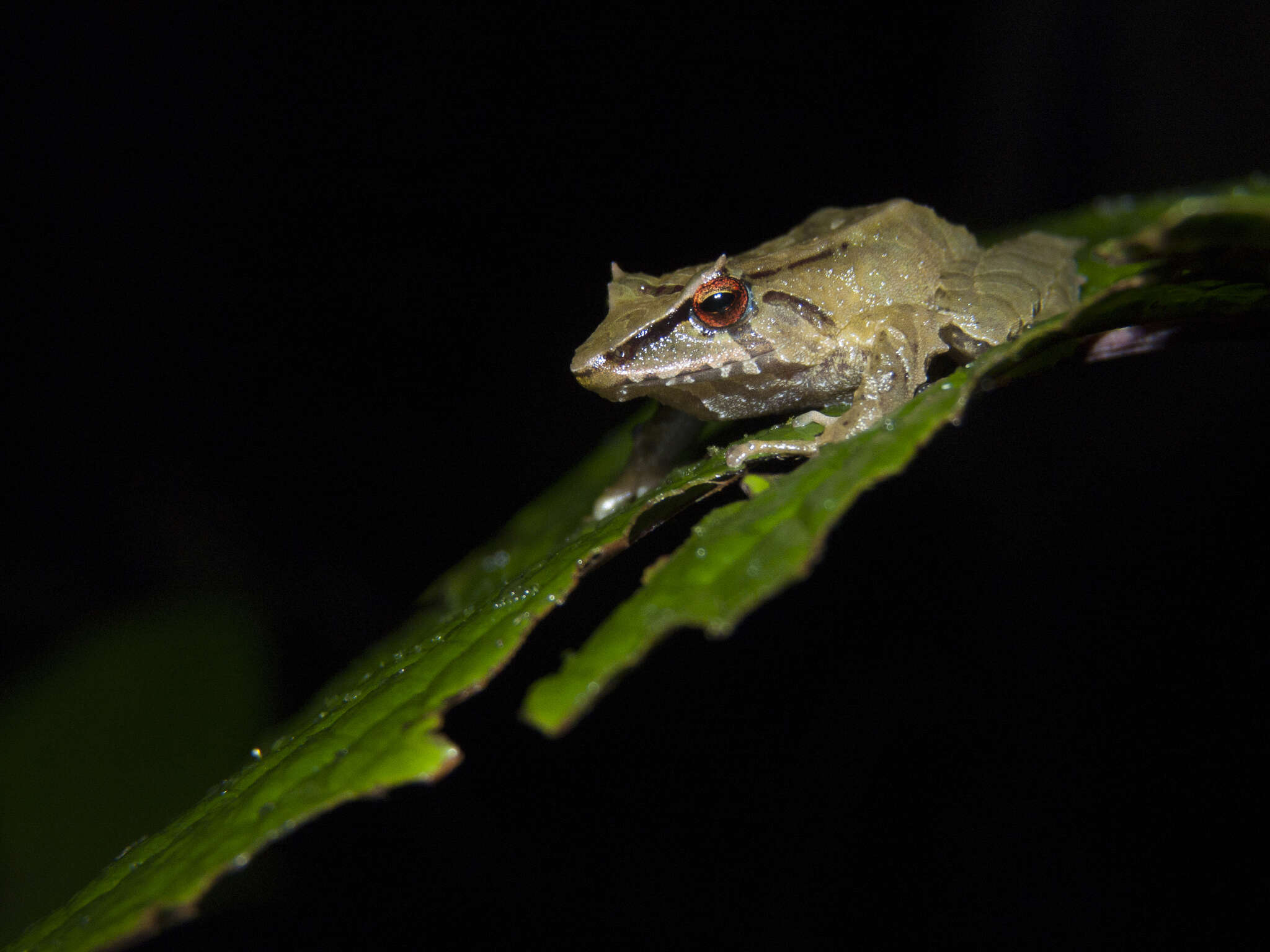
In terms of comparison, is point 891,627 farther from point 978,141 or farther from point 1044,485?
point 978,141

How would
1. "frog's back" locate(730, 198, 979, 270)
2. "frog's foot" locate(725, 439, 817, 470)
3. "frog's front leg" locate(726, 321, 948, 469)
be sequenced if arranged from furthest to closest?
1. "frog's back" locate(730, 198, 979, 270)
2. "frog's front leg" locate(726, 321, 948, 469)
3. "frog's foot" locate(725, 439, 817, 470)

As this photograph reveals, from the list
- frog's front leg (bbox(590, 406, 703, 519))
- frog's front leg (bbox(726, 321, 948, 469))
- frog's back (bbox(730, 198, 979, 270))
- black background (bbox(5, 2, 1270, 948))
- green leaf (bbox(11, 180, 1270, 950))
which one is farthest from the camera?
black background (bbox(5, 2, 1270, 948))

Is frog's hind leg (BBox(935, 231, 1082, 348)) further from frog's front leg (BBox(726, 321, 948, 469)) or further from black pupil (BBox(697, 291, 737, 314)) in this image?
black pupil (BBox(697, 291, 737, 314))

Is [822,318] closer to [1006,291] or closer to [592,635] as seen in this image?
[1006,291]

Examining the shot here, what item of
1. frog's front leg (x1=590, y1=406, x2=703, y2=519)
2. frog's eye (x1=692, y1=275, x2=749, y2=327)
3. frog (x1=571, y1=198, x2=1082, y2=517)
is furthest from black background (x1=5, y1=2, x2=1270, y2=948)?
frog's eye (x1=692, y1=275, x2=749, y2=327)

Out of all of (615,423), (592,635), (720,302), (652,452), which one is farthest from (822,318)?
(615,423)

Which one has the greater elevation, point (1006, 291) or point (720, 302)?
point (720, 302)

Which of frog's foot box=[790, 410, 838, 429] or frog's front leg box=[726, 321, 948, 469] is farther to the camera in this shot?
frog's foot box=[790, 410, 838, 429]

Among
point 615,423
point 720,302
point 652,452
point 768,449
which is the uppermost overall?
point 720,302
